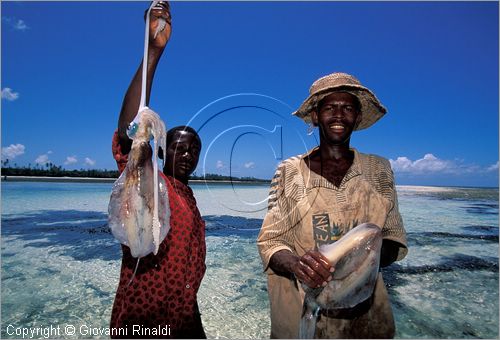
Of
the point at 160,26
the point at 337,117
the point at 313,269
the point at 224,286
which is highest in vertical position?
the point at 160,26

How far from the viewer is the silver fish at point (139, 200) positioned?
1.58m

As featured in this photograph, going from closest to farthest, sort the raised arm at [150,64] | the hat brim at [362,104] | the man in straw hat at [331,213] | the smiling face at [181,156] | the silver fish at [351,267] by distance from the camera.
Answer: the silver fish at [351,267] → the raised arm at [150,64] → the man in straw hat at [331,213] → the hat brim at [362,104] → the smiling face at [181,156]

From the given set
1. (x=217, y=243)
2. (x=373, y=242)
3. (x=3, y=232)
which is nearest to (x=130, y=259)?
(x=373, y=242)

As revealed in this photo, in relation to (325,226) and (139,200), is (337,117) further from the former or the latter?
(139,200)

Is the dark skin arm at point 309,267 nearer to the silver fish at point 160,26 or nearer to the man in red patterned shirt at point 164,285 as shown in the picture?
the man in red patterned shirt at point 164,285

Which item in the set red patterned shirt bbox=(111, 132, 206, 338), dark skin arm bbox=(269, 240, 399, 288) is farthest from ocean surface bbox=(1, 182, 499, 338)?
red patterned shirt bbox=(111, 132, 206, 338)

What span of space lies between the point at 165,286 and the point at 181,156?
1.02 meters

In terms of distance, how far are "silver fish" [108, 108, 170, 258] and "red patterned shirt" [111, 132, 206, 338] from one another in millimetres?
461

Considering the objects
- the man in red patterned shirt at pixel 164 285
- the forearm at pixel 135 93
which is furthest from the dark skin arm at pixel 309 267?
the forearm at pixel 135 93

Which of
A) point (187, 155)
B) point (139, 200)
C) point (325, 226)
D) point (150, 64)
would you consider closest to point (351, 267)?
point (325, 226)

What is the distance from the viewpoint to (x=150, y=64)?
189 cm

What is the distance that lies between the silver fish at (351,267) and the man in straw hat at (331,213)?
0.31 m

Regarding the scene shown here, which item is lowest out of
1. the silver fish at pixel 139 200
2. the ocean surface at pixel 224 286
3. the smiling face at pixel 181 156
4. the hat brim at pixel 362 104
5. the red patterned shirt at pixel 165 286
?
the ocean surface at pixel 224 286

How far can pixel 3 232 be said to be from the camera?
1114cm
